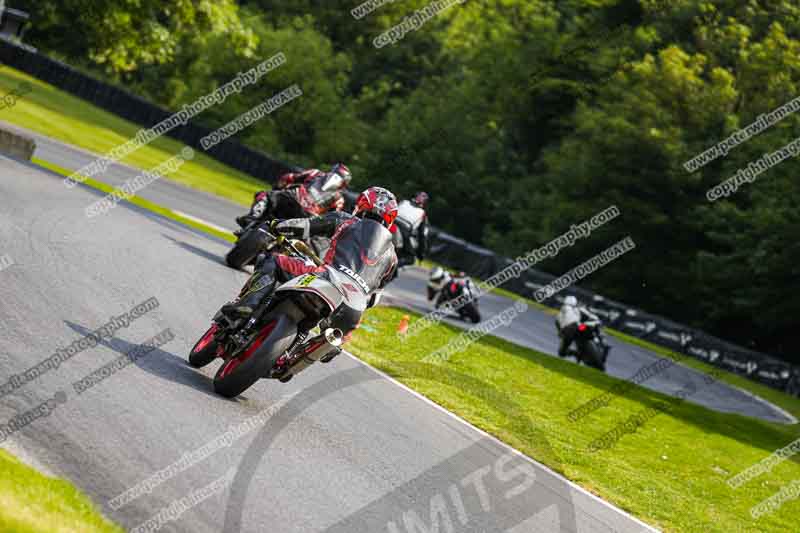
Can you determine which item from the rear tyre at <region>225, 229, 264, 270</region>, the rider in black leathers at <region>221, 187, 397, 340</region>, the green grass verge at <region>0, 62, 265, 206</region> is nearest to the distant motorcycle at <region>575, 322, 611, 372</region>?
the rear tyre at <region>225, 229, 264, 270</region>

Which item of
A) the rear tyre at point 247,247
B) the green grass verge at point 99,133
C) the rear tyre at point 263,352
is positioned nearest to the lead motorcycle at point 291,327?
the rear tyre at point 263,352

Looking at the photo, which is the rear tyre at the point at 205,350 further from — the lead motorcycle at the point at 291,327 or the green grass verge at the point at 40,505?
the green grass verge at the point at 40,505

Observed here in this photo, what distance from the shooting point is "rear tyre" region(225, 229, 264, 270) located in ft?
48.9

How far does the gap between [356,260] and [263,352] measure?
3.39ft

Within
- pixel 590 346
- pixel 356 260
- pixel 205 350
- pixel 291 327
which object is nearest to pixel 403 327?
pixel 590 346

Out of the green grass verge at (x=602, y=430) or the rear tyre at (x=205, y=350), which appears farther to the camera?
the green grass verge at (x=602, y=430)

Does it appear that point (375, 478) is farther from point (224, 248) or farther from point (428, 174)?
point (428, 174)

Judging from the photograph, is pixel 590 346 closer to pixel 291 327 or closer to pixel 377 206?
pixel 377 206

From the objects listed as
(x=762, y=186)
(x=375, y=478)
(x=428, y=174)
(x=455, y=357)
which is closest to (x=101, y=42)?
(x=455, y=357)

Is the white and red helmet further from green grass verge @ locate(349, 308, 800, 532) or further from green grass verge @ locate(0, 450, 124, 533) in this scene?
green grass verge @ locate(0, 450, 124, 533)

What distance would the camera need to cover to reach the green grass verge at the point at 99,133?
3528 cm

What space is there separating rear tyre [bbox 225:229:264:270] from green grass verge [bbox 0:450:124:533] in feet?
30.4

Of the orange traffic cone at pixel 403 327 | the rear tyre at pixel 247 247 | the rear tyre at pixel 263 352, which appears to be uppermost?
the rear tyre at pixel 263 352

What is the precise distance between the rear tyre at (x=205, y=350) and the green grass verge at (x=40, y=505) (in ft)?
10.2
